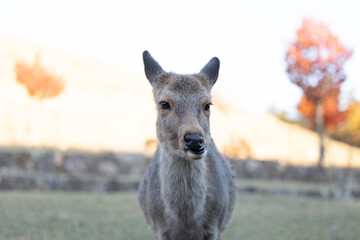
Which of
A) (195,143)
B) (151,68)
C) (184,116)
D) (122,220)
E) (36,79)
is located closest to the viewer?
(195,143)

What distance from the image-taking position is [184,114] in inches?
184

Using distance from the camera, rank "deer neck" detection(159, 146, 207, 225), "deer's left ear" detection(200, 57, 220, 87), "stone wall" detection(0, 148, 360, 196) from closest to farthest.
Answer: "deer neck" detection(159, 146, 207, 225), "deer's left ear" detection(200, 57, 220, 87), "stone wall" detection(0, 148, 360, 196)

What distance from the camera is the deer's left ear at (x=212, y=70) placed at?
568 cm

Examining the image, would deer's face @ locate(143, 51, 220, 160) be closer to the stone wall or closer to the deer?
the deer

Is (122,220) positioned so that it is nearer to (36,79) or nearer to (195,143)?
(36,79)

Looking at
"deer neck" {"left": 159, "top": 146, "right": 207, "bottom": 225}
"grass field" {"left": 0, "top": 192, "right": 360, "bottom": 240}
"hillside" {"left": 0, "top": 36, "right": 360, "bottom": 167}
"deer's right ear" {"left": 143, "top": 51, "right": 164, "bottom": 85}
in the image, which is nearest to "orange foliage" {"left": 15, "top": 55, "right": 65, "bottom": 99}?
"hillside" {"left": 0, "top": 36, "right": 360, "bottom": 167}

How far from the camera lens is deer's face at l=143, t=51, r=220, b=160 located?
4328mm

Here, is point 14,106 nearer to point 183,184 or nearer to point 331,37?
point 331,37

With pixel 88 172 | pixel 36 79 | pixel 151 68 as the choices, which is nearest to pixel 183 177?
pixel 151 68

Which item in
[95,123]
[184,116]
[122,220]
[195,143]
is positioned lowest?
[122,220]

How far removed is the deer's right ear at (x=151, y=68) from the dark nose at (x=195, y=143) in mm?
1587

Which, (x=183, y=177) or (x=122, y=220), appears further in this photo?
(x=122, y=220)

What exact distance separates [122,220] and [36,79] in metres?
4.21

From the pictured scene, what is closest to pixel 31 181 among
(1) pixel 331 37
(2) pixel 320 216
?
(2) pixel 320 216
